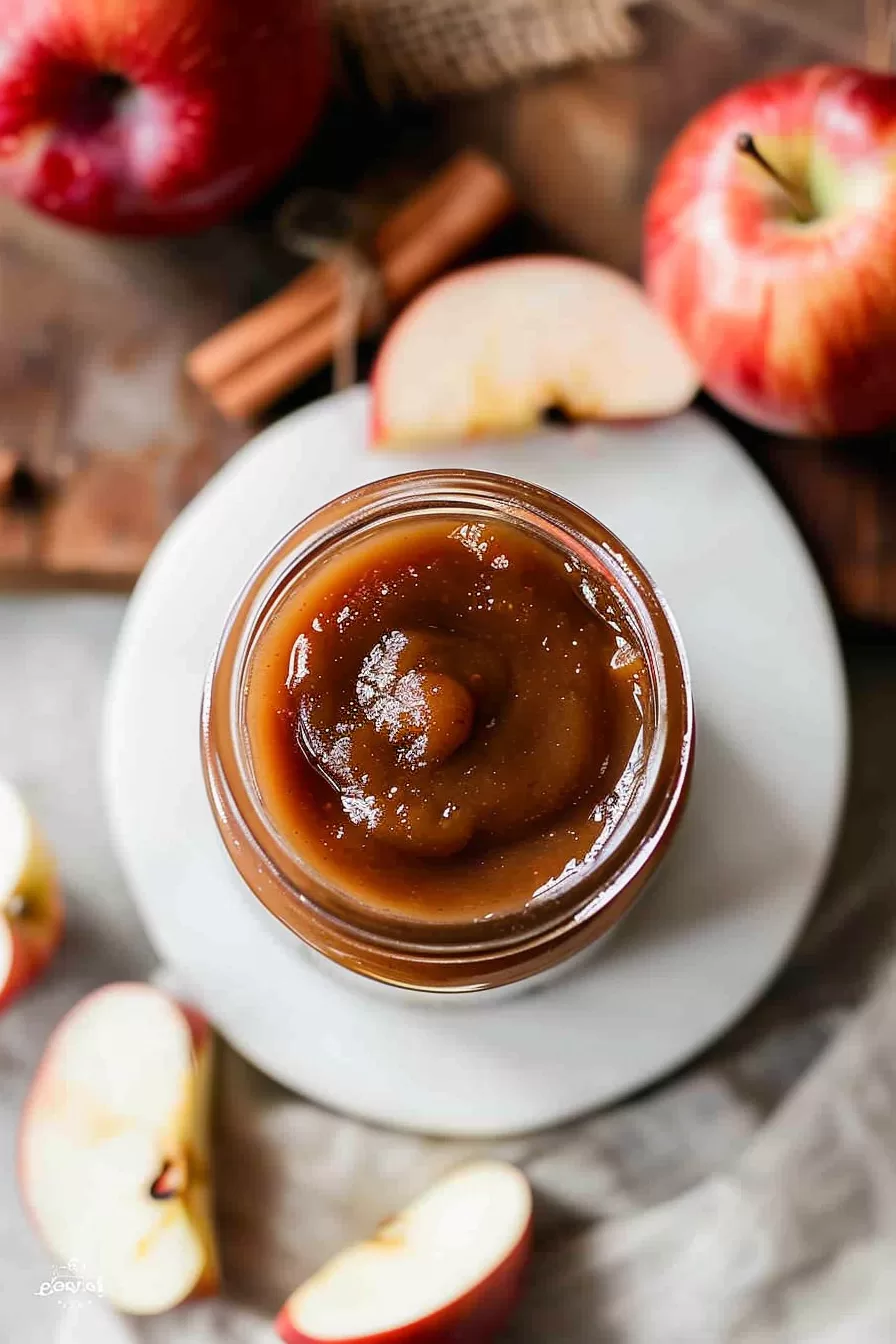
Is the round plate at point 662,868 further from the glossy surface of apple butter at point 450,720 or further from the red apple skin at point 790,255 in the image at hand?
the glossy surface of apple butter at point 450,720

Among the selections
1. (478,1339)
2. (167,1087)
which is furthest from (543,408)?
(478,1339)

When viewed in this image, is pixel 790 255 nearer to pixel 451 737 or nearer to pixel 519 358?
pixel 519 358

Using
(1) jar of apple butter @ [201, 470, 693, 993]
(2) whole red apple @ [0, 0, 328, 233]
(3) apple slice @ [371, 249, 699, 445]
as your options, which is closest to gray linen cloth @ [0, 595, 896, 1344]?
(1) jar of apple butter @ [201, 470, 693, 993]

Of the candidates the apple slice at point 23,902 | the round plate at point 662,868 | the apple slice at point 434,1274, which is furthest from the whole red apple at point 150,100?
the apple slice at point 434,1274

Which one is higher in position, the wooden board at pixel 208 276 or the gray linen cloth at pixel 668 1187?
the wooden board at pixel 208 276

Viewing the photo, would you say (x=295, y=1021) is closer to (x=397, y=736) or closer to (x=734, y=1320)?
(x=397, y=736)

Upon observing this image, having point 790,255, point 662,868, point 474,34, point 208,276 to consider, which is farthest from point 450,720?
point 474,34
